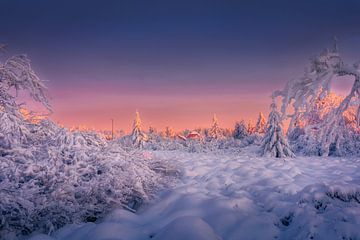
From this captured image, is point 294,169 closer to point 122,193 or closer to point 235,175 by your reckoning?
point 235,175

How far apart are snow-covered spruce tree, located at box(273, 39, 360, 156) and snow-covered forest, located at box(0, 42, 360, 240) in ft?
0.06

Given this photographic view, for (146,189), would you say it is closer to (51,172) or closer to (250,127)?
(51,172)

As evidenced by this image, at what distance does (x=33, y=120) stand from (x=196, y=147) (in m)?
24.6

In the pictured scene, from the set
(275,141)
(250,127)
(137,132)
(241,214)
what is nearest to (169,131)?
(250,127)

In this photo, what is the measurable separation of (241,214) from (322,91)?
2.99 metres

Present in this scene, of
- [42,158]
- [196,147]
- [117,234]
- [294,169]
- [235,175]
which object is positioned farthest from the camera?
[196,147]

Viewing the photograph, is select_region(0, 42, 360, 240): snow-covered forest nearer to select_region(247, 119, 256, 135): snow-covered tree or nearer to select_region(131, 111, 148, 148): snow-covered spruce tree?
select_region(131, 111, 148, 148): snow-covered spruce tree

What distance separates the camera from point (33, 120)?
7.12 meters

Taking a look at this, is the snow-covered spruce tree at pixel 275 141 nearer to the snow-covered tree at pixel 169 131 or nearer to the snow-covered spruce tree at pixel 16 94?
the snow-covered spruce tree at pixel 16 94

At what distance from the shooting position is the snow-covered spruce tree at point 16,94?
6.14 metres

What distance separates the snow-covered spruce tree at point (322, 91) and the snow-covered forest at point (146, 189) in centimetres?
2

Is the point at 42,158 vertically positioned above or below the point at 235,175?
above

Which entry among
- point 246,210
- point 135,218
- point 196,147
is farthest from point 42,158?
point 196,147

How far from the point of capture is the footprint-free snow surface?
4.36m
